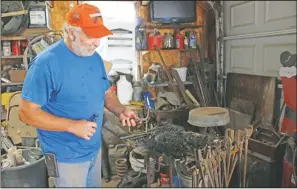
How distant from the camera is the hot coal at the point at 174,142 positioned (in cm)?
120

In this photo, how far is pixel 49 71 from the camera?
72 cm

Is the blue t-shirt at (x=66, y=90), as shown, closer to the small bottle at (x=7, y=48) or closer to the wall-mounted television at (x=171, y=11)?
the small bottle at (x=7, y=48)

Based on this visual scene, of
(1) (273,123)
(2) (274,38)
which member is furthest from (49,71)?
(2) (274,38)

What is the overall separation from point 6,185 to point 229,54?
1.23 meters

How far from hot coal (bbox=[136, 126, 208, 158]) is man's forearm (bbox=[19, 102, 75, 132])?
484mm

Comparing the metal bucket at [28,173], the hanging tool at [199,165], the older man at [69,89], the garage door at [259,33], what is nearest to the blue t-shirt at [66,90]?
the older man at [69,89]

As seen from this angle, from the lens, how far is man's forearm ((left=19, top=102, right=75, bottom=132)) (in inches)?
29.0

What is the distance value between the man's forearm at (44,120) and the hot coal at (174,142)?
1.59 feet

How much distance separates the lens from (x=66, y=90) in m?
0.76

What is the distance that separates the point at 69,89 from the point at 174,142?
2.10 feet

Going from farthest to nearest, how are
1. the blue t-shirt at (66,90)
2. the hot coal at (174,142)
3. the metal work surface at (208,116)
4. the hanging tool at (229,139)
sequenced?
the hanging tool at (229,139) → the hot coal at (174,142) → the metal work surface at (208,116) → the blue t-shirt at (66,90)

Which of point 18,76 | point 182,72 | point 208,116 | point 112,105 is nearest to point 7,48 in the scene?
point 18,76

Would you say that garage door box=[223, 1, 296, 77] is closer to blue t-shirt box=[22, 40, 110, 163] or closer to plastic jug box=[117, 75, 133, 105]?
plastic jug box=[117, 75, 133, 105]

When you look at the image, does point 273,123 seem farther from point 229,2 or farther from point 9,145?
point 9,145
